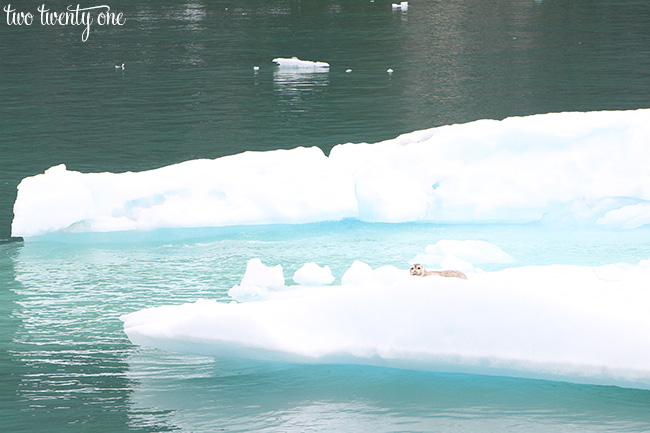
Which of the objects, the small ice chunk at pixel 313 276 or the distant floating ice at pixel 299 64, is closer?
the small ice chunk at pixel 313 276

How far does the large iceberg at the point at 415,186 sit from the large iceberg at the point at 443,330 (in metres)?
4.15

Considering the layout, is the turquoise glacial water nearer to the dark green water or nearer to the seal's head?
the dark green water

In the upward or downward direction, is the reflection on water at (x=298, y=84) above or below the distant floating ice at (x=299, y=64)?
Answer: below

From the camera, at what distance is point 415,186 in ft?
42.0

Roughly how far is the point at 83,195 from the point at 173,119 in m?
8.79

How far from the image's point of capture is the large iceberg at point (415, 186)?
40.5ft

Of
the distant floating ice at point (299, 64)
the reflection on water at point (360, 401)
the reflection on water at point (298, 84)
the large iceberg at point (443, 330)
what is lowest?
the reflection on water at point (360, 401)

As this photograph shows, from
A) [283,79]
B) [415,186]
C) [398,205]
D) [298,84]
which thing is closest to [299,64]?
[283,79]

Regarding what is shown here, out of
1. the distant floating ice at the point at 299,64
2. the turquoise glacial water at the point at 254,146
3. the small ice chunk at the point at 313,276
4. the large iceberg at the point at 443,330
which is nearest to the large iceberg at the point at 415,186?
the turquoise glacial water at the point at 254,146

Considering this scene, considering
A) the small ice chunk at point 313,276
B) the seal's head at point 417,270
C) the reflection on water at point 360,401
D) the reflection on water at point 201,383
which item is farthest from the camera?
the small ice chunk at point 313,276

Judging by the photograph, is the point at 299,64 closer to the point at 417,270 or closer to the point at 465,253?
the point at 465,253

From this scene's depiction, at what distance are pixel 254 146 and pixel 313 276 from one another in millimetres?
8326

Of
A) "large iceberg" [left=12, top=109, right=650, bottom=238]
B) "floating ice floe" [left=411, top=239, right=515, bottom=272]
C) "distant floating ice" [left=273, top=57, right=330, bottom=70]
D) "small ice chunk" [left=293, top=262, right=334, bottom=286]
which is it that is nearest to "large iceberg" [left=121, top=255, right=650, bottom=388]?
"small ice chunk" [left=293, top=262, right=334, bottom=286]

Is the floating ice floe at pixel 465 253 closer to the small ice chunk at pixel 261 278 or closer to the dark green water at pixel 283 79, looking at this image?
the small ice chunk at pixel 261 278
